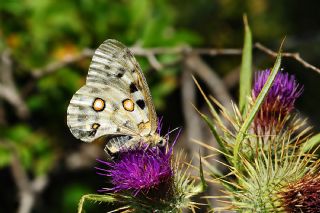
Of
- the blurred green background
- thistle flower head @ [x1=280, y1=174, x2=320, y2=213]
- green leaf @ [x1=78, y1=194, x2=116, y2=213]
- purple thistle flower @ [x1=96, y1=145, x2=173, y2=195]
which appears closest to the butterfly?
purple thistle flower @ [x1=96, y1=145, x2=173, y2=195]

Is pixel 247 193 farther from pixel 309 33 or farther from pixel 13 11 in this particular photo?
pixel 309 33

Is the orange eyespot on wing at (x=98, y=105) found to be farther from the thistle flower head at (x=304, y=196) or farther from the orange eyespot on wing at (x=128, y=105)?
the thistle flower head at (x=304, y=196)

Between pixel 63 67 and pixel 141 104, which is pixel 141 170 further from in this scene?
pixel 63 67

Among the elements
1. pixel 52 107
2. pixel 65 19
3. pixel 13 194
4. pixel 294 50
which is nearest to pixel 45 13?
pixel 65 19

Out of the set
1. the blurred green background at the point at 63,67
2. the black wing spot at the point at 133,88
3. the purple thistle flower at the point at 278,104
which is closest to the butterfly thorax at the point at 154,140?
the black wing spot at the point at 133,88

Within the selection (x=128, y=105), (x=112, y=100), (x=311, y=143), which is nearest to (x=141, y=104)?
(x=128, y=105)

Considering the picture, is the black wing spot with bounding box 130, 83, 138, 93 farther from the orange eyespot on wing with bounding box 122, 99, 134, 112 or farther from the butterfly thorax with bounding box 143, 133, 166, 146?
the butterfly thorax with bounding box 143, 133, 166, 146

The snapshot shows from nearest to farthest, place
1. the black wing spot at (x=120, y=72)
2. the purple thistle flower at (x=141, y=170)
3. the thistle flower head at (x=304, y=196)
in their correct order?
the thistle flower head at (x=304, y=196), the purple thistle flower at (x=141, y=170), the black wing spot at (x=120, y=72)
